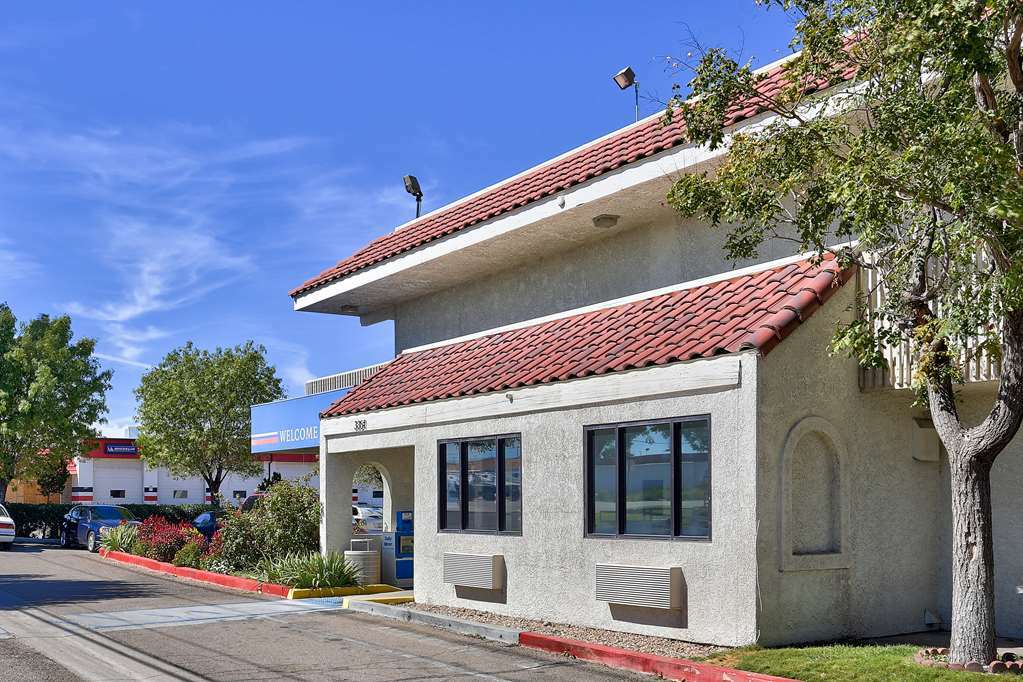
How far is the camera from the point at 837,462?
13109 millimetres

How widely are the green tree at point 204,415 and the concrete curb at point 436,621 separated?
38082 millimetres

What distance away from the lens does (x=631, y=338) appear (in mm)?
15219

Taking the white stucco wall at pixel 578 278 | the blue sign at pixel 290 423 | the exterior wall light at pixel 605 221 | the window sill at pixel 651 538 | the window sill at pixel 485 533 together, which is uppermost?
the exterior wall light at pixel 605 221

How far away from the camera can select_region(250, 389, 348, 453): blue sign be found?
24875mm

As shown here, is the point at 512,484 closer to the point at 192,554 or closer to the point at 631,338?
the point at 631,338

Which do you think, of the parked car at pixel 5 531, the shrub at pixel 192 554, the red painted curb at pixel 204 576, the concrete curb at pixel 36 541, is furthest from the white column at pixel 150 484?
the shrub at pixel 192 554

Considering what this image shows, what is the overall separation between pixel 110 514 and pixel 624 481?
93.8 feet

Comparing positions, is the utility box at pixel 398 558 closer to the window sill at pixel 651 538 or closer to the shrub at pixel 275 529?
the shrub at pixel 275 529

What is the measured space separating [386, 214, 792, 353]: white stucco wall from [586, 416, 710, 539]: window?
363 centimetres

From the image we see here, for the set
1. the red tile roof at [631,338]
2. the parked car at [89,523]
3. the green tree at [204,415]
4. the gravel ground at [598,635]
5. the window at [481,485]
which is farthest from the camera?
the green tree at [204,415]

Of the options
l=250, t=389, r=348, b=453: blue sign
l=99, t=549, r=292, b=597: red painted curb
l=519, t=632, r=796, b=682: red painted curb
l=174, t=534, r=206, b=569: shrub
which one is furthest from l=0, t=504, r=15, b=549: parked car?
l=519, t=632, r=796, b=682: red painted curb

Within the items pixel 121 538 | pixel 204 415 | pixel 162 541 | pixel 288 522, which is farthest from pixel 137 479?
pixel 288 522

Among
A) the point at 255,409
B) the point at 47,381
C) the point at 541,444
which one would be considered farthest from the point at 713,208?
the point at 47,381

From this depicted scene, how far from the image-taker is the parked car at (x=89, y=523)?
35581 mm
